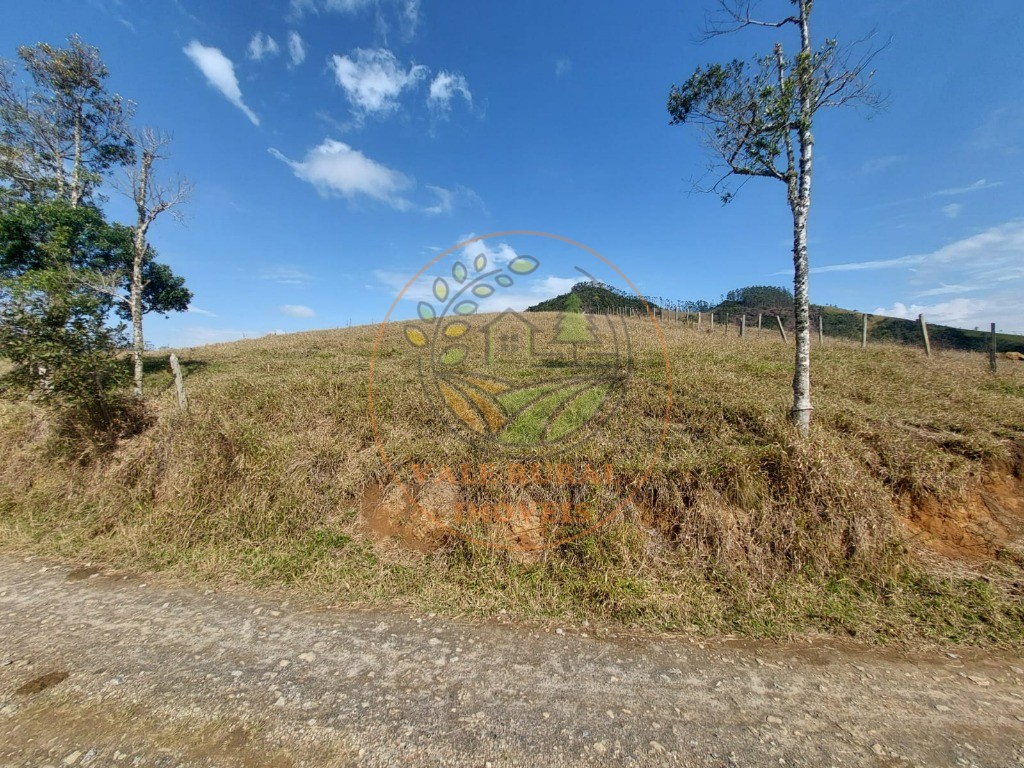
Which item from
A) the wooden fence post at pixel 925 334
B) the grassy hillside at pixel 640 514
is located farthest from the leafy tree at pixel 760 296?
the grassy hillside at pixel 640 514

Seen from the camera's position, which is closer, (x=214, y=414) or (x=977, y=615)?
(x=977, y=615)

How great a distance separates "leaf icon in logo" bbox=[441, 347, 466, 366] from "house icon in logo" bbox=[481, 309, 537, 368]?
1.16 meters

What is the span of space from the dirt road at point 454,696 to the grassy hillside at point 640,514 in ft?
1.27

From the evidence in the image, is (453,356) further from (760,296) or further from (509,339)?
(760,296)

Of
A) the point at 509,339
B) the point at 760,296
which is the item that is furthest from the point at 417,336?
the point at 760,296

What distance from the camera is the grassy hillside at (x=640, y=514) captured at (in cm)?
353

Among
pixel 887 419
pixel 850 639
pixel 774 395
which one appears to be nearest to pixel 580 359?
pixel 774 395

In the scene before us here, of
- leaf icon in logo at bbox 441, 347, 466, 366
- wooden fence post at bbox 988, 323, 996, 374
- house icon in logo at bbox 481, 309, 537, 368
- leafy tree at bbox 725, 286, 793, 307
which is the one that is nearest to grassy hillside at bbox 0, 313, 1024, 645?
leaf icon in logo at bbox 441, 347, 466, 366

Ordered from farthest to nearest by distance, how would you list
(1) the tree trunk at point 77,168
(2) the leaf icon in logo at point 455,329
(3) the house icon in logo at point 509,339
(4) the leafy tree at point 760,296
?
1. (4) the leafy tree at point 760,296
2. (1) the tree trunk at point 77,168
3. (3) the house icon in logo at point 509,339
4. (2) the leaf icon in logo at point 455,329

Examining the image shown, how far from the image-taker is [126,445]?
18.4ft

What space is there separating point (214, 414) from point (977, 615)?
9.61m

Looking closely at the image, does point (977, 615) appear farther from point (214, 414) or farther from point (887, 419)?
point (214, 414)

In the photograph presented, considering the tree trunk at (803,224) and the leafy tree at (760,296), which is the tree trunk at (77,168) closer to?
the tree trunk at (803,224)

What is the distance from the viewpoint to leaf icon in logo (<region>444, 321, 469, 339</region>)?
7.71 m
